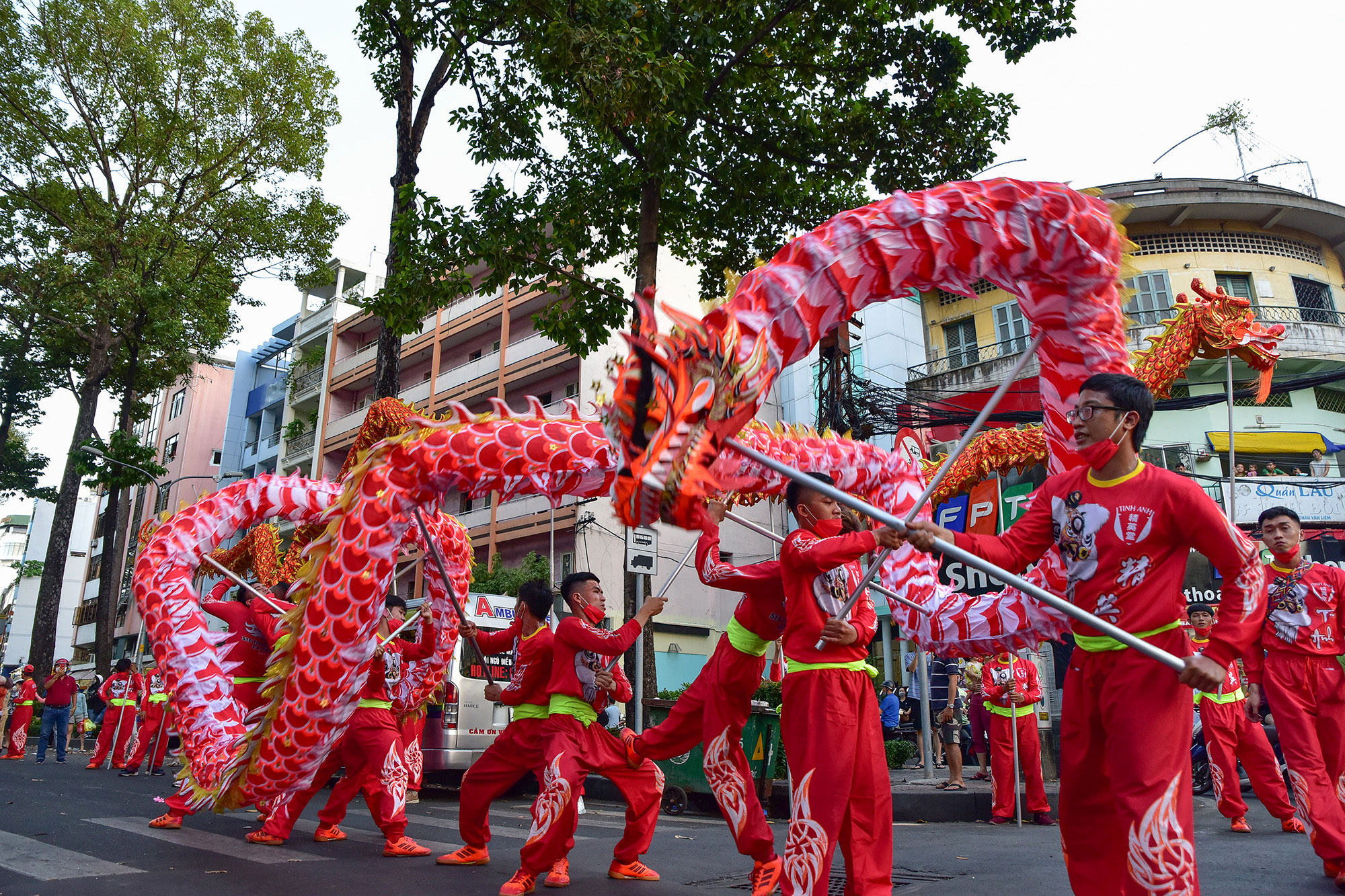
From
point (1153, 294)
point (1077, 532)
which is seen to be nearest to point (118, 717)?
point (1077, 532)

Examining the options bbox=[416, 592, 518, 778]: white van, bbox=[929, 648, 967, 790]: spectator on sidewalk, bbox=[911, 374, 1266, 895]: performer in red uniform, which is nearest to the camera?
bbox=[911, 374, 1266, 895]: performer in red uniform

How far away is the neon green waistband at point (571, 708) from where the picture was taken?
530cm

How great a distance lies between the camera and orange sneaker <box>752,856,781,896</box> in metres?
4.70

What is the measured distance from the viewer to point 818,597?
4.23 m

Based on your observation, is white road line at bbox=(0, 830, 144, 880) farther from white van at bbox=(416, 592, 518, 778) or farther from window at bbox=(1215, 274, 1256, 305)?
window at bbox=(1215, 274, 1256, 305)

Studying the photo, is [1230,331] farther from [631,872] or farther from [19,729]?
[19,729]

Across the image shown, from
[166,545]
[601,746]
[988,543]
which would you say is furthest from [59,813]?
[988,543]

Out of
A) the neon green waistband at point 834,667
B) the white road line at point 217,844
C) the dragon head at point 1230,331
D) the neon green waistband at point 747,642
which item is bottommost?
the white road line at point 217,844

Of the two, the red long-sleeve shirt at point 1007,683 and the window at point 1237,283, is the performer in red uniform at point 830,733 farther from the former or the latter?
the window at point 1237,283

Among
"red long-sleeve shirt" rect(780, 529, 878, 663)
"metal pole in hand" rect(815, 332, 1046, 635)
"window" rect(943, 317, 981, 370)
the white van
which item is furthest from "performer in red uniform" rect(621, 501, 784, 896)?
"window" rect(943, 317, 981, 370)

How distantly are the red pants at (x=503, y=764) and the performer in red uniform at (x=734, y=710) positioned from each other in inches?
19.8

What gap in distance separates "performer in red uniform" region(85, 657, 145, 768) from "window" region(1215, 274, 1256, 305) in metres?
22.0

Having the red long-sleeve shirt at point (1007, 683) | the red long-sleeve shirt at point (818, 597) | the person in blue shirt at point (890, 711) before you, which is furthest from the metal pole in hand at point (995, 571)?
the person in blue shirt at point (890, 711)

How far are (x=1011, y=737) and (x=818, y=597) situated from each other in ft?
16.1
